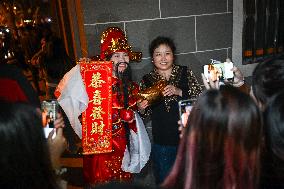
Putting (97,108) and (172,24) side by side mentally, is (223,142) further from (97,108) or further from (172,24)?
(172,24)

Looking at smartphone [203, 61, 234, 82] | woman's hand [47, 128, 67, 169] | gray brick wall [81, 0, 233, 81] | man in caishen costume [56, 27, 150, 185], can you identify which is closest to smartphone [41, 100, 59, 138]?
woman's hand [47, 128, 67, 169]

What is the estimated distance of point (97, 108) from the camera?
297 centimetres

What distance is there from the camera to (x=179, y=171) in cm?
144

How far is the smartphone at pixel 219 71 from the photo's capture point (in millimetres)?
2713

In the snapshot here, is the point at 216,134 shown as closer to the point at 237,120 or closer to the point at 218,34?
the point at 237,120

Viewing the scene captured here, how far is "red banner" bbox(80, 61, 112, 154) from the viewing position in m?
2.95

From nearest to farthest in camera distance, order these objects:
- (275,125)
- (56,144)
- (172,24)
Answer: (275,125) → (56,144) → (172,24)

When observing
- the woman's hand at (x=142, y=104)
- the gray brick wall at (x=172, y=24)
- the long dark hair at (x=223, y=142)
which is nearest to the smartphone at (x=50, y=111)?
the woman's hand at (x=142, y=104)

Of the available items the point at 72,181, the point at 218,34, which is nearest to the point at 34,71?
the point at 72,181

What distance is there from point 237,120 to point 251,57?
3.42 metres

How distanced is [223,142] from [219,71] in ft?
5.06

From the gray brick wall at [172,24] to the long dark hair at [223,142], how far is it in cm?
239

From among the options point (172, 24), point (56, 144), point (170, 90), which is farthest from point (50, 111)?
point (172, 24)

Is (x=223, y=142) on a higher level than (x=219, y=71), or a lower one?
lower
